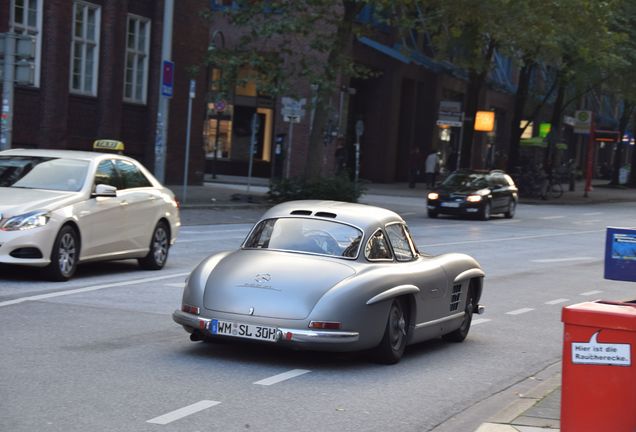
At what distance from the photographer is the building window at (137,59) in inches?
1357

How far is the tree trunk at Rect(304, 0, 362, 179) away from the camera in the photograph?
31534mm

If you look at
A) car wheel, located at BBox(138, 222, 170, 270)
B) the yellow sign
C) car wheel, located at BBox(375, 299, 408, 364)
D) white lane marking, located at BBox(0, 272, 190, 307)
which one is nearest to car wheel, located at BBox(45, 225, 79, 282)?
white lane marking, located at BBox(0, 272, 190, 307)

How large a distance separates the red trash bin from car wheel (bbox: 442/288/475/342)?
15.4 ft

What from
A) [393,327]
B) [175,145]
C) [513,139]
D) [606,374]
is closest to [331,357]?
[393,327]

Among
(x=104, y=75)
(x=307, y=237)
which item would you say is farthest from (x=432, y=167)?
(x=307, y=237)

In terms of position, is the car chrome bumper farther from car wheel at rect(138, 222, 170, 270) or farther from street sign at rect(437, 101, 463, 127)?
street sign at rect(437, 101, 463, 127)

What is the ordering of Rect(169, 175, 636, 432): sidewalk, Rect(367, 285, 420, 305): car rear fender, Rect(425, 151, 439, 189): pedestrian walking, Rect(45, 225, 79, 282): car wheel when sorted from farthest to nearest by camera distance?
Rect(425, 151, 439, 189): pedestrian walking, Rect(45, 225, 79, 282): car wheel, Rect(367, 285, 420, 305): car rear fender, Rect(169, 175, 636, 432): sidewalk

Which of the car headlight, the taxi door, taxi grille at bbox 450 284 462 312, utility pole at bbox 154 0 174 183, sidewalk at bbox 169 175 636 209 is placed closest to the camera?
taxi grille at bbox 450 284 462 312

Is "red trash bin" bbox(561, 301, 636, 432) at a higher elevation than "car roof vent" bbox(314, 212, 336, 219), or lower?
lower

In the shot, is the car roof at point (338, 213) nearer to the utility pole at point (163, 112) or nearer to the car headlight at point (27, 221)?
the car headlight at point (27, 221)

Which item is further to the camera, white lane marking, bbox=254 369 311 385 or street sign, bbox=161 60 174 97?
street sign, bbox=161 60 174 97

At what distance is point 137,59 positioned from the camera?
114ft

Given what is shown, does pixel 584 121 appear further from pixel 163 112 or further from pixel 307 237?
pixel 307 237

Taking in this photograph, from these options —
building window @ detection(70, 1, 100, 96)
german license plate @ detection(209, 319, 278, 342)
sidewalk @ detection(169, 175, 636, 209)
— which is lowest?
sidewalk @ detection(169, 175, 636, 209)
